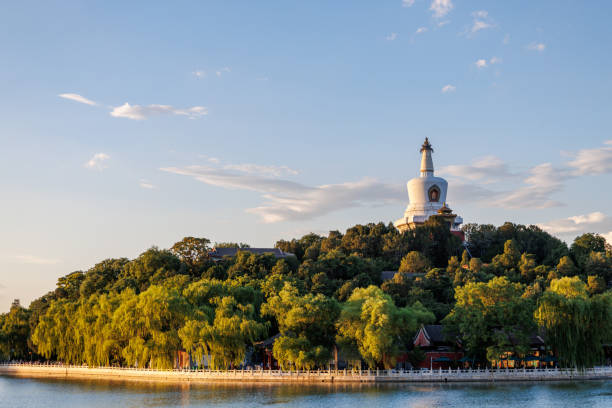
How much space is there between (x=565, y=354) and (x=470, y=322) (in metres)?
6.84

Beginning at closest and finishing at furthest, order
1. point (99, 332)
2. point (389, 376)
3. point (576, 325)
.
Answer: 1. point (389, 376)
2. point (576, 325)
3. point (99, 332)

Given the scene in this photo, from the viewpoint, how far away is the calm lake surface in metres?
41.4

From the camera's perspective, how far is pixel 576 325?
5256 centimetres

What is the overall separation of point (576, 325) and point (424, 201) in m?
51.6

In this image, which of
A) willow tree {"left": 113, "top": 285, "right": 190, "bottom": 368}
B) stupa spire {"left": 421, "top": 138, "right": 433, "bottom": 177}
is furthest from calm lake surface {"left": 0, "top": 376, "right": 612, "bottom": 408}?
stupa spire {"left": 421, "top": 138, "right": 433, "bottom": 177}

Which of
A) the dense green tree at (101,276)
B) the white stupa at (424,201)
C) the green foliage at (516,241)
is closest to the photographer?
the dense green tree at (101,276)

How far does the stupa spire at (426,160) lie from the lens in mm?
106312

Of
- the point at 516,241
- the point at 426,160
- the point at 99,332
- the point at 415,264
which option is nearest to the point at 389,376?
the point at 99,332

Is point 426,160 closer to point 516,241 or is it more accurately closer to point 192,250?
point 516,241

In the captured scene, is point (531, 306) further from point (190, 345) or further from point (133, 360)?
point (133, 360)

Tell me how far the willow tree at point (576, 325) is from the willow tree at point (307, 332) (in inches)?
587

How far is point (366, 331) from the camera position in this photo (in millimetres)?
50906

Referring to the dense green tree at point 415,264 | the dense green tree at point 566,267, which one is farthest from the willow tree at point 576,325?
the dense green tree at point 415,264

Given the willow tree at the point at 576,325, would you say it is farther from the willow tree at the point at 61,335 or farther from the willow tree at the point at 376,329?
the willow tree at the point at 61,335
